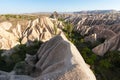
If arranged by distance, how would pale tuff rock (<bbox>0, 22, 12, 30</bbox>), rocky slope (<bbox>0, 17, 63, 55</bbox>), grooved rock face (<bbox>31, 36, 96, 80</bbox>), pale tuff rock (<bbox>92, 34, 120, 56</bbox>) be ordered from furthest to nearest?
pale tuff rock (<bbox>0, 22, 12, 30</bbox>)
rocky slope (<bbox>0, 17, 63, 55</bbox>)
pale tuff rock (<bbox>92, 34, 120, 56</bbox>)
grooved rock face (<bbox>31, 36, 96, 80</bbox>)

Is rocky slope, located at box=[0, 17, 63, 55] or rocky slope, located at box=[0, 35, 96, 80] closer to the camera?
rocky slope, located at box=[0, 35, 96, 80]

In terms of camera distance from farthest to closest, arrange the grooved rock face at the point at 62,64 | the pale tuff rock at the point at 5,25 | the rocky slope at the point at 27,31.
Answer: the pale tuff rock at the point at 5,25
the rocky slope at the point at 27,31
the grooved rock face at the point at 62,64

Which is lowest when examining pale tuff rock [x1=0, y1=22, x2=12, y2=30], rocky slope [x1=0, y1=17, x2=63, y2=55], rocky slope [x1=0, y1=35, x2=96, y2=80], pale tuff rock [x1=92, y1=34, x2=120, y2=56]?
rocky slope [x1=0, y1=17, x2=63, y2=55]

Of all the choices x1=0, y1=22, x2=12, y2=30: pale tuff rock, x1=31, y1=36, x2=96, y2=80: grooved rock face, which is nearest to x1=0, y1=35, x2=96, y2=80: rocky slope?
x1=31, y1=36, x2=96, y2=80: grooved rock face

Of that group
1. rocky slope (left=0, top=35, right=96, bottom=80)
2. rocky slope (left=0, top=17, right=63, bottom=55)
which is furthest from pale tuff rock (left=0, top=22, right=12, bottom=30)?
rocky slope (left=0, top=35, right=96, bottom=80)

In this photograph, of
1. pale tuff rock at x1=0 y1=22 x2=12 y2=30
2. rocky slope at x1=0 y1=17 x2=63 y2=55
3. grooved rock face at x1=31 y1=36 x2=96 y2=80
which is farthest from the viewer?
pale tuff rock at x1=0 y1=22 x2=12 y2=30

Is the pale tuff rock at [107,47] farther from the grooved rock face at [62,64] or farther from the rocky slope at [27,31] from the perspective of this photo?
the rocky slope at [27,31]

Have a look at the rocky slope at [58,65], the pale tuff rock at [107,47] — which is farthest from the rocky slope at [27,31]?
the rocky slope at [58,65]

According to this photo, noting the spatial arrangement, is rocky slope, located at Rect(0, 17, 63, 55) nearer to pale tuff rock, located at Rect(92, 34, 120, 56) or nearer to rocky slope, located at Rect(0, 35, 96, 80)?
pale tuff rock, located at Rect(92, 34, 120, 56)

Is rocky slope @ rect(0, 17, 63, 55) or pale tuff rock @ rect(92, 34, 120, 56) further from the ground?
pale tuff rock @ rect(92, 34, 120, 56)
